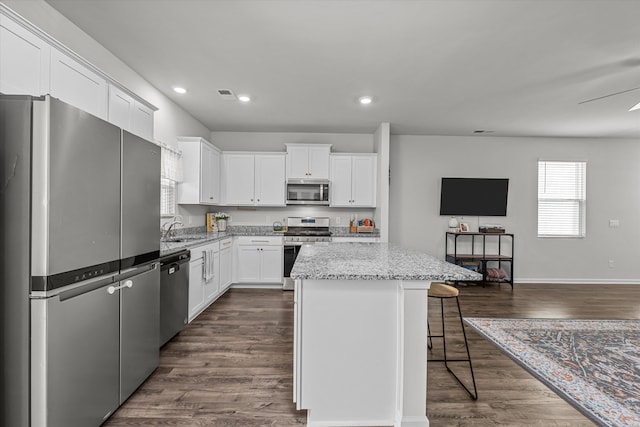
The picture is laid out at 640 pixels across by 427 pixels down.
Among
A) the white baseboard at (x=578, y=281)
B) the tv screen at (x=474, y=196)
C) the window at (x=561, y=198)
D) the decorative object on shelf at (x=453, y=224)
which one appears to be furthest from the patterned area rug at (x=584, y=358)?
the window at (x=561, y=198)

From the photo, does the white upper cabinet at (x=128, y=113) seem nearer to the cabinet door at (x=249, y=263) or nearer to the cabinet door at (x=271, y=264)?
the cabinet door at (x=249, y=263)

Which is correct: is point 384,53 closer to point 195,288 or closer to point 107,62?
point 107,62

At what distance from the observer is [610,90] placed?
360 centimetres

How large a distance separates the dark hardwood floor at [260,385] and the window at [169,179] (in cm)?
144

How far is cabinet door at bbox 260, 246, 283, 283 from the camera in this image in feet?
16.5

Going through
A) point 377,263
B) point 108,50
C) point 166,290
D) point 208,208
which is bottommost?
point 166,290

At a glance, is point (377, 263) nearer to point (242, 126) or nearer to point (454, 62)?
→ point (454, 62)

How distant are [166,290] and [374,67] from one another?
9.61 ft

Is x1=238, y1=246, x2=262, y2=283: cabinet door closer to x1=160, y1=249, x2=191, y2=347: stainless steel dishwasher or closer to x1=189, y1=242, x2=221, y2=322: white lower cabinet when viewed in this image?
x1=189, y1=242, x2=221, y2=322: white lower cabinet

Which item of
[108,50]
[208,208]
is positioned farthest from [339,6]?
[208,208]

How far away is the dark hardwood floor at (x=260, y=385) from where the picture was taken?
1899 millimetres

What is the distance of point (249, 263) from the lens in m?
5.02

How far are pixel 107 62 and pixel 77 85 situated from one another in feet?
2.90

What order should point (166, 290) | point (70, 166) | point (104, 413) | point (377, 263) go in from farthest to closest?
point (166, 290) → point (377, 263) → point (104, 413) → point (70, 166)
